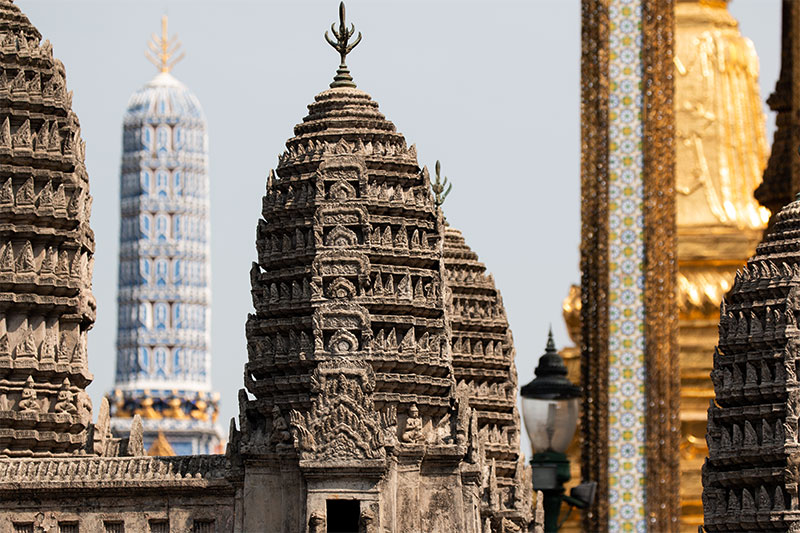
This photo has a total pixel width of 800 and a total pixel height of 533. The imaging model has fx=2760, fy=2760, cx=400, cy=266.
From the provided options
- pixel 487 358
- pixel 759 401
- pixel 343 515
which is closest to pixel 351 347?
pixel 343 515

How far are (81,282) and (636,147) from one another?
69.5ft

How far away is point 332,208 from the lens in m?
41.6

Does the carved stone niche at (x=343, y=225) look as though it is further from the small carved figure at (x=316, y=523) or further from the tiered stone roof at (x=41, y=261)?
the tiered stone roof at (x=41, y=261)

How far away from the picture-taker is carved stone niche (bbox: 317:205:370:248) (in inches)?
1630

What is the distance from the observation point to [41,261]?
44.9m

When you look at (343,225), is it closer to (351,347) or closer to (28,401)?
(351,347)

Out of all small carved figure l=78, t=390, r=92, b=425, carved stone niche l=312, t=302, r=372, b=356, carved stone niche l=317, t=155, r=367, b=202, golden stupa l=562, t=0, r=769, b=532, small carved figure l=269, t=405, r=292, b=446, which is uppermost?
golden stupa l=562, t=0, r=769, b=532

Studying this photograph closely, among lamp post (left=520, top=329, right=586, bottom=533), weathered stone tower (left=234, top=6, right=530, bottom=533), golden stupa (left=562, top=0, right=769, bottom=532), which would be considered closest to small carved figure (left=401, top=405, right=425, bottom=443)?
weathered stone tower (left=234, top=6, right=530, bottom=533)

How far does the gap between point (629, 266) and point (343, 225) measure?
21.8 meters

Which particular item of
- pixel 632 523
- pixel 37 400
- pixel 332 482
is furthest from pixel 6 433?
pixel 632 523

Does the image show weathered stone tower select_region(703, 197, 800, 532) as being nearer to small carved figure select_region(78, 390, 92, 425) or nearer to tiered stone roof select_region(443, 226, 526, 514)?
tiered stone roof select_region(443, 226, 526, 514)

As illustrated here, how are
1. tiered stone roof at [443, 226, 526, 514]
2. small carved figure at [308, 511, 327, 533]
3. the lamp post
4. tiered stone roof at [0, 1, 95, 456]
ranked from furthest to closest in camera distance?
tiered stone roof at [443, 226, 526, 514] < tiered stone roof at [0, 1, 95, 456] < the lamp post < small carved figure at [308, 511, 327, 533]

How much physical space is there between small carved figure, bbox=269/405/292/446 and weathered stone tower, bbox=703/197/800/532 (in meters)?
10.2

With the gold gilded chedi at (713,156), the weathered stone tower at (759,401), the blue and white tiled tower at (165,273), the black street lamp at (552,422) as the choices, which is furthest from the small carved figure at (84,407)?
the blue and white tiled tower at (165,273)
